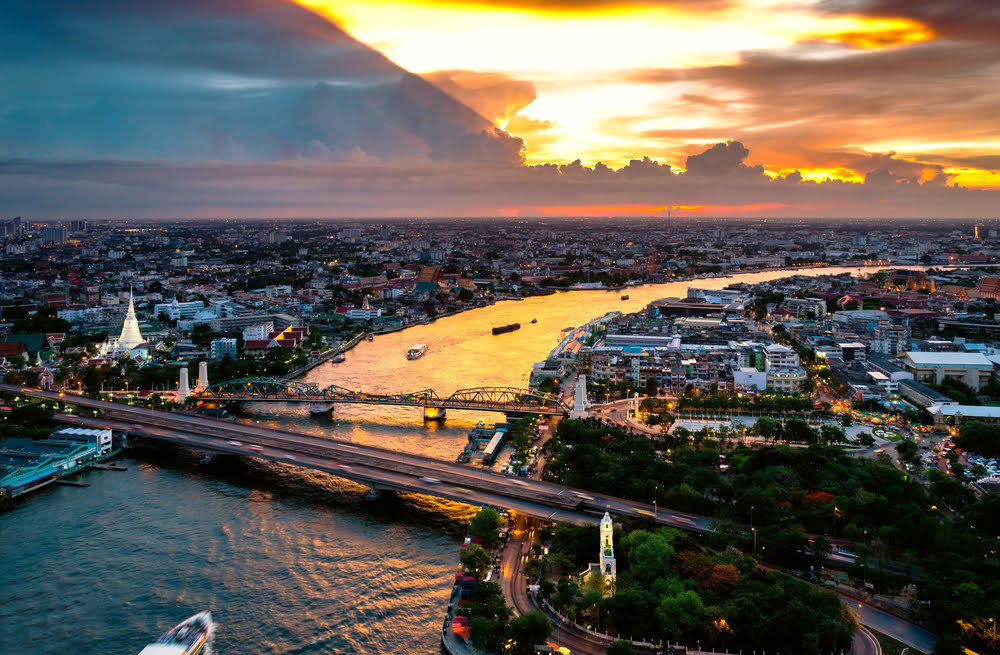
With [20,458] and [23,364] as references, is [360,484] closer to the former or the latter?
[20,458]

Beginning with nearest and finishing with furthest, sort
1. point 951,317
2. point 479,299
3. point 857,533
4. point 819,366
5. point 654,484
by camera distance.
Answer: point 857,533 → point 654,484 → point 819,366 → point 951,317 → point 479,299

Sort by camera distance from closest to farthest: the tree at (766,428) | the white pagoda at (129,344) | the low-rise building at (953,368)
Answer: the tree at (766,428), the low-rise building at (953,368), the white pagoda at (129,344)

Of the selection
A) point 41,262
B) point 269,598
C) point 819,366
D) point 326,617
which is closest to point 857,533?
point 326,617

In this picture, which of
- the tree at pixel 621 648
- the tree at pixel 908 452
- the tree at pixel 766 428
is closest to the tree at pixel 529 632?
the tree at pixel 621 648

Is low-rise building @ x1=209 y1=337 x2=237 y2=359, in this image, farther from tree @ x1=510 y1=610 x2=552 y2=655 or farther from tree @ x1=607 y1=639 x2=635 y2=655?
tree @ x1=607 y1=639 x2=635 y2=655

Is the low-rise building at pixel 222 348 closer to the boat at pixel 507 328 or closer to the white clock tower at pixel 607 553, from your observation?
the boat at pixel 507 328

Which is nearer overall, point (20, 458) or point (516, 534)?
point (516, 534)

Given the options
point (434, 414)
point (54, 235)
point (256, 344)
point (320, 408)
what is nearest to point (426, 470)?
point (434, 414)
